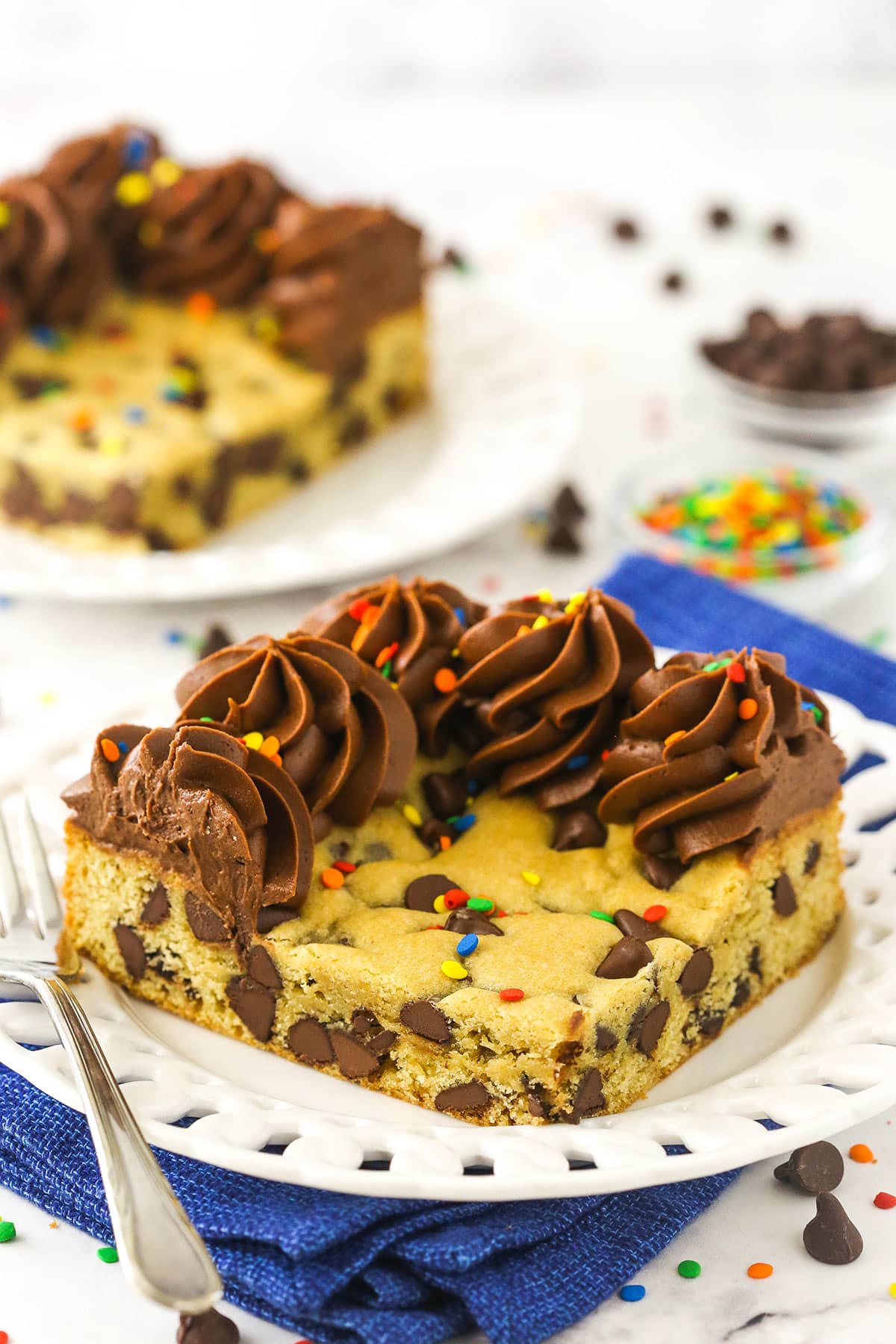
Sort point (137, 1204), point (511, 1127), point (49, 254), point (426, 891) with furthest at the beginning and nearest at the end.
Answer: point (49, 254) < point (426, 891) < point (511, 1127) < point (137, 1204)

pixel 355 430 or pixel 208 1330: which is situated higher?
pixel 208 1330

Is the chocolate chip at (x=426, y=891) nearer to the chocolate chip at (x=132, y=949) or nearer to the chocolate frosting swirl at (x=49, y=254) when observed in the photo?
the chocolate chip at (x=132, y=949)

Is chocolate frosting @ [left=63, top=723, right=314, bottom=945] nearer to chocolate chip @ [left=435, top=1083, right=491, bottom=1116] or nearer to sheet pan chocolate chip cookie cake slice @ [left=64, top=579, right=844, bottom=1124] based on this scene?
sheet pan chocolate chip cookie cake slice @ [left=64, top=579, right=844, bottom=1124]

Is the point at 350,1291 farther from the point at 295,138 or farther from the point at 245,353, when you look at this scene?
the point at 295,138

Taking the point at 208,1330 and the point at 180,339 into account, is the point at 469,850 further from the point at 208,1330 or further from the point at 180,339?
the point at 180,339

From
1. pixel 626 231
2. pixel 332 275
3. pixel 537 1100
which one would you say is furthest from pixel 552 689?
pixel 626 231

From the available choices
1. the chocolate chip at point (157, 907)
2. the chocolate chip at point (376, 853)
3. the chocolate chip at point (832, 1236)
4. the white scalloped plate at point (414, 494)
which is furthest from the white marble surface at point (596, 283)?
the chocolate chip at point (376, 853)

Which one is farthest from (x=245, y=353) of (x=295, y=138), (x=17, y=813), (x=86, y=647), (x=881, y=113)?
(x=881, y=113)
